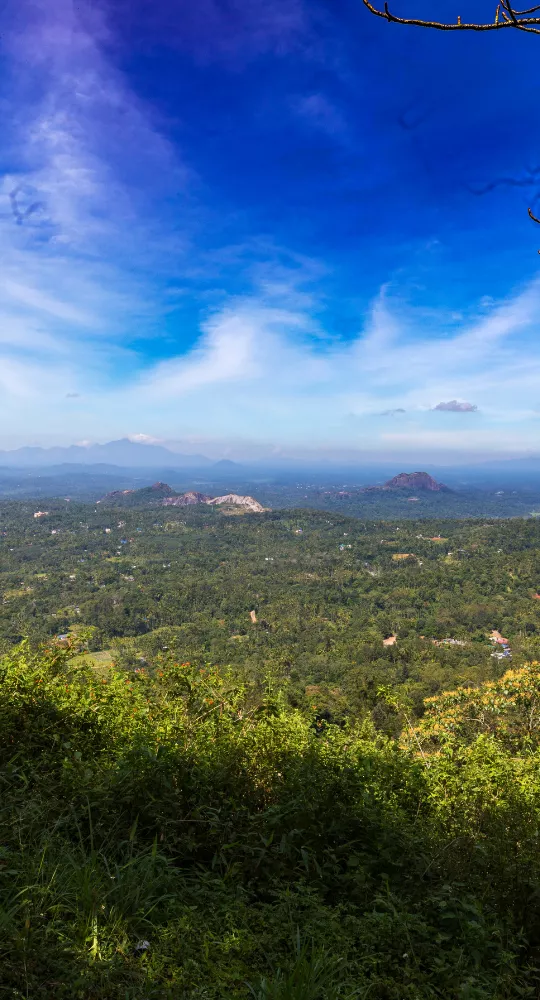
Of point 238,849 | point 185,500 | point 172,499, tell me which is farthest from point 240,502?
point 238,849

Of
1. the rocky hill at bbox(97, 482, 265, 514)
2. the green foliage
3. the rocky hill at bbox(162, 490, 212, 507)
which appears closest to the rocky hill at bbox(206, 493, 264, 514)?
the rocky hill at bbox(97, 482, 265, 514)

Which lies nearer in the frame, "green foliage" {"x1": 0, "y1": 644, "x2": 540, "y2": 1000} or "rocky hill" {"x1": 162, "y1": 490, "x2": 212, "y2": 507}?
"green foliage" {"x1": 0, "y1": 644, "x2": 540, "y2": 1000}

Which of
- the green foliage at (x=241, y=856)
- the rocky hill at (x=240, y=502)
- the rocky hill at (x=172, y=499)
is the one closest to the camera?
the green foliage at (x=241, y=856)

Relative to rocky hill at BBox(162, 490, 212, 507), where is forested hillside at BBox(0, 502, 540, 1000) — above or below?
above

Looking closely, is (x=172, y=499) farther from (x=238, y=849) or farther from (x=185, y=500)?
(x=238, y=849)

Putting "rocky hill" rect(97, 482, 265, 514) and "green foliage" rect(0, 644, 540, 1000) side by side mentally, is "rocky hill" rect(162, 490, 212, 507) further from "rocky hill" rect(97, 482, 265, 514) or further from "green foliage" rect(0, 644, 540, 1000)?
"green foliage" rect(0, 644, 540, 1000)

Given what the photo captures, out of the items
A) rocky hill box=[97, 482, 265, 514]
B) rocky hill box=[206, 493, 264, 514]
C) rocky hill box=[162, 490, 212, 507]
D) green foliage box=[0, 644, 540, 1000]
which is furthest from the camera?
rocky hill box=[162, 490, 212, 507]

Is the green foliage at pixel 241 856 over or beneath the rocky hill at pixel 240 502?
over

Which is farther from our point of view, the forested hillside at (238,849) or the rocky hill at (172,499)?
the rocky hill at (172,499)

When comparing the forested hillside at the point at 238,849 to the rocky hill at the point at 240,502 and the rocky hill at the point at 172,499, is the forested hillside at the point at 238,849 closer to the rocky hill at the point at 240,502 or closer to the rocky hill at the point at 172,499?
the rocky hill at the point at 172,499

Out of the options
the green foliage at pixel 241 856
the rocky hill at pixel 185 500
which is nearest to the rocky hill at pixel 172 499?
the rocky hill at pixel 185 500

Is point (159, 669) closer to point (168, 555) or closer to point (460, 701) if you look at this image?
point (460, 701)
